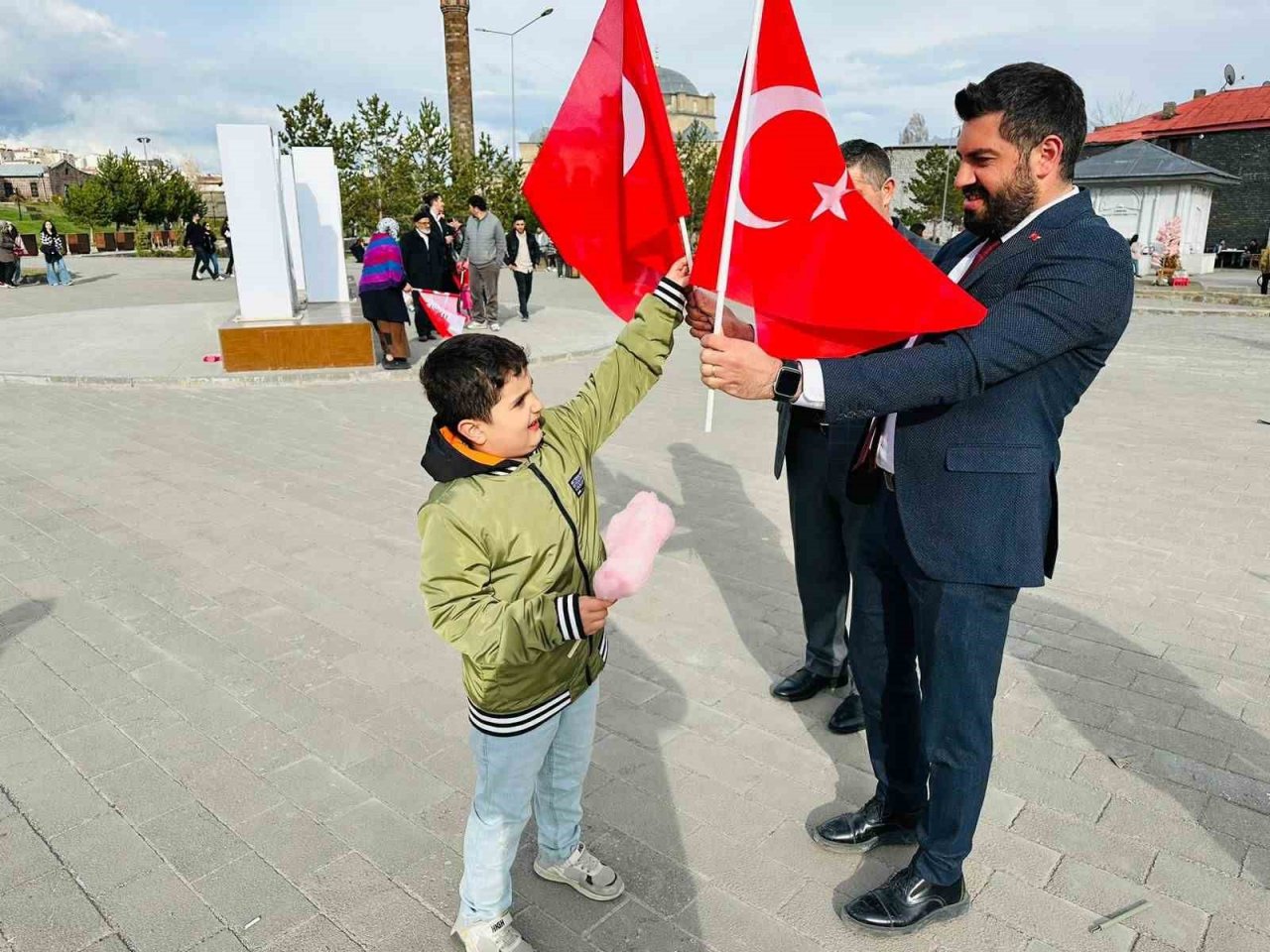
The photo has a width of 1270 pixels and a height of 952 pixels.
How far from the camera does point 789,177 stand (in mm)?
2465

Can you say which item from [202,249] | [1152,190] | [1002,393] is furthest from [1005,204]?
[1152,190]

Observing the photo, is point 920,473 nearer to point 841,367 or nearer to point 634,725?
point 841,367

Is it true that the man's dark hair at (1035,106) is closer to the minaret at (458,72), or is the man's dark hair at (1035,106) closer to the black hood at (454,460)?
the black hood at (454,460)

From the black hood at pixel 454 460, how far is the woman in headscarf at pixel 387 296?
32.0ft

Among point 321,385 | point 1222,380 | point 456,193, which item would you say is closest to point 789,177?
point 321,385

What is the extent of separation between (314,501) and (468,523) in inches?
193

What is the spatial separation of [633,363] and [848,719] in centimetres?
192

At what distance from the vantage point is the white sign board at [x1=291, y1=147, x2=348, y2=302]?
16656 mm

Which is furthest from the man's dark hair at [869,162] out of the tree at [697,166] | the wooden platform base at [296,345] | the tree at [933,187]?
the tree at [933,187]

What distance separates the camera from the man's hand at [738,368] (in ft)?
→ 7.31

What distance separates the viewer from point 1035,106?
2180 millimetres

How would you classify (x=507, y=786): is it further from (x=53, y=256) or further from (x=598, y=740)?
(x=53, y=256)

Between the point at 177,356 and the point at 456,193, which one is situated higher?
the point at 456,193

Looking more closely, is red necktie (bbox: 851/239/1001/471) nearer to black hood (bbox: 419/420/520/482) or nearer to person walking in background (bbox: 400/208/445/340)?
black hood (bbox: 419/420/520/482)
